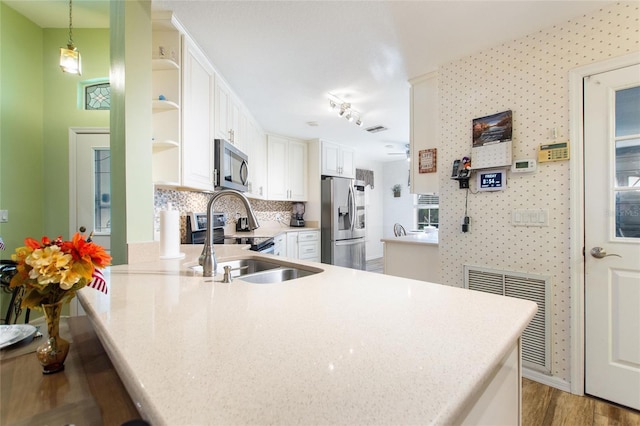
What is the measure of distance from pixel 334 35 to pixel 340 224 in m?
3.11

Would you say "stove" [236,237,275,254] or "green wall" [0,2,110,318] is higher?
"green wall" [0,2,110,318]

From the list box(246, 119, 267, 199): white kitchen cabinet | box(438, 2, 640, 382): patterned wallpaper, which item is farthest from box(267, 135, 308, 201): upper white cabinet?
box(438, 2, 640, 382): patterned wallpaper

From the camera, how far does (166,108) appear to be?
193 centimetres

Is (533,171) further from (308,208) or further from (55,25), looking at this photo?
(55,25)

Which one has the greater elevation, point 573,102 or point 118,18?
point 118,18

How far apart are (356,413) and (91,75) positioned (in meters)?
3.92

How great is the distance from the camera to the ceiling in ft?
5.68

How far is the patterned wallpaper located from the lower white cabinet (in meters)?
2.34

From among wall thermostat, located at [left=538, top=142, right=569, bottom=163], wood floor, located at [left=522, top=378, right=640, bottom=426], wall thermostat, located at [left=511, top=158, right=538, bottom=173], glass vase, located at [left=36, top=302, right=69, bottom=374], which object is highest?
wall thermostat, located at [left=538, top=142, right=569, bottom=163]

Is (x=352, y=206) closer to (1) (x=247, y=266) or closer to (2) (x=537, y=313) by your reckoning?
(2) (x=537, y=313)

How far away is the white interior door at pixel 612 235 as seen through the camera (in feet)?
5.41

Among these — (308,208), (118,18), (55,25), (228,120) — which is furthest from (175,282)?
(308,208)

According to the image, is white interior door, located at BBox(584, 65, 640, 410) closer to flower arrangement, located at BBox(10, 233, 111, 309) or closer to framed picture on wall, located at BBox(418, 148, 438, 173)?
framed picture on wall, located at BBox(418, 148, 438, 173)

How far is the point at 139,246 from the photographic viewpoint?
5.02 feet
